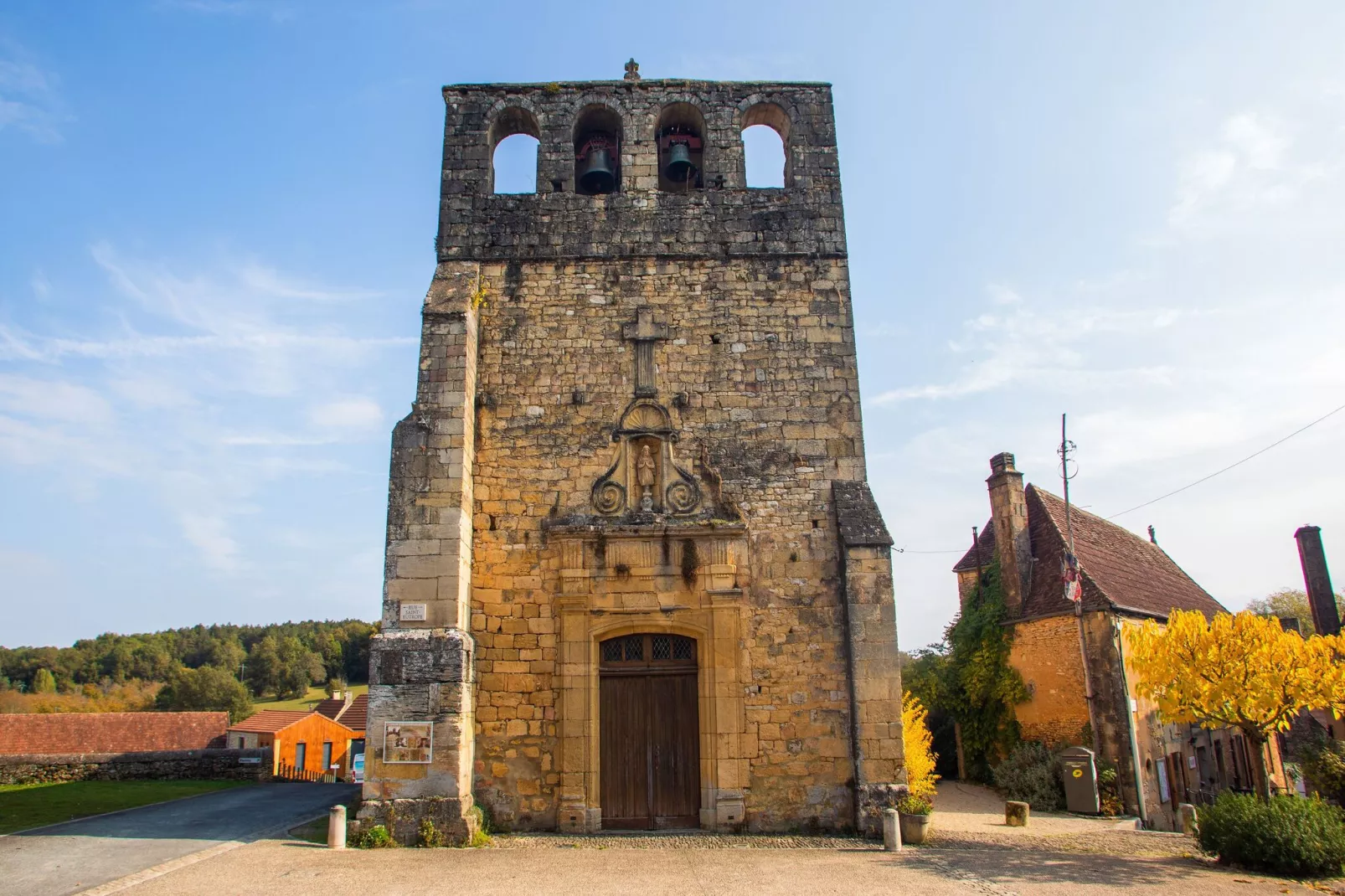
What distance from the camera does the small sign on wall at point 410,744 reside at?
28.5 feet

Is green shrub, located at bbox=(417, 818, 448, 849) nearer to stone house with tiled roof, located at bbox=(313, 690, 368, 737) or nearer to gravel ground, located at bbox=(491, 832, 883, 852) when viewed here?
gravel ground, located at bbox=(491, 832, 883, 852)

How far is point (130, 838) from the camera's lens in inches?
336

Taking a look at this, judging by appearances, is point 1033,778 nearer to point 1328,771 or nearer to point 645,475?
point 1328,771

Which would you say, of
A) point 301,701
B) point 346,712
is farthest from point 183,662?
point 346,712

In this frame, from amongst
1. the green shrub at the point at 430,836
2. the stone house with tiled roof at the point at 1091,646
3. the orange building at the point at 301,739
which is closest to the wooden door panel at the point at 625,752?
the green shrub at the point at 430,836

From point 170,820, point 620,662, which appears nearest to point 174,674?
point 170,820

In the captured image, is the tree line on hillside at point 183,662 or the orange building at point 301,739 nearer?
the orange building at point 301,739

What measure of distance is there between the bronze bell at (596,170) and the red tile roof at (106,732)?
18.4 m

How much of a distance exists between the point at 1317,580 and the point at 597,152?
24.8 meters

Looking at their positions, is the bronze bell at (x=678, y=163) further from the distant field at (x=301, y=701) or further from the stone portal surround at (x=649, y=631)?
the distant field at (x=301, y=701)

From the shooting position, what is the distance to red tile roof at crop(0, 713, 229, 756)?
21.6 m

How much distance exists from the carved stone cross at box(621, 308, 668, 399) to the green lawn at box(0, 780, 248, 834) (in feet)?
27.3

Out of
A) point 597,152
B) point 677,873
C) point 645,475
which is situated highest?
point 597,152

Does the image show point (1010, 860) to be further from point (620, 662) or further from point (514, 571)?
point (514, 571)
